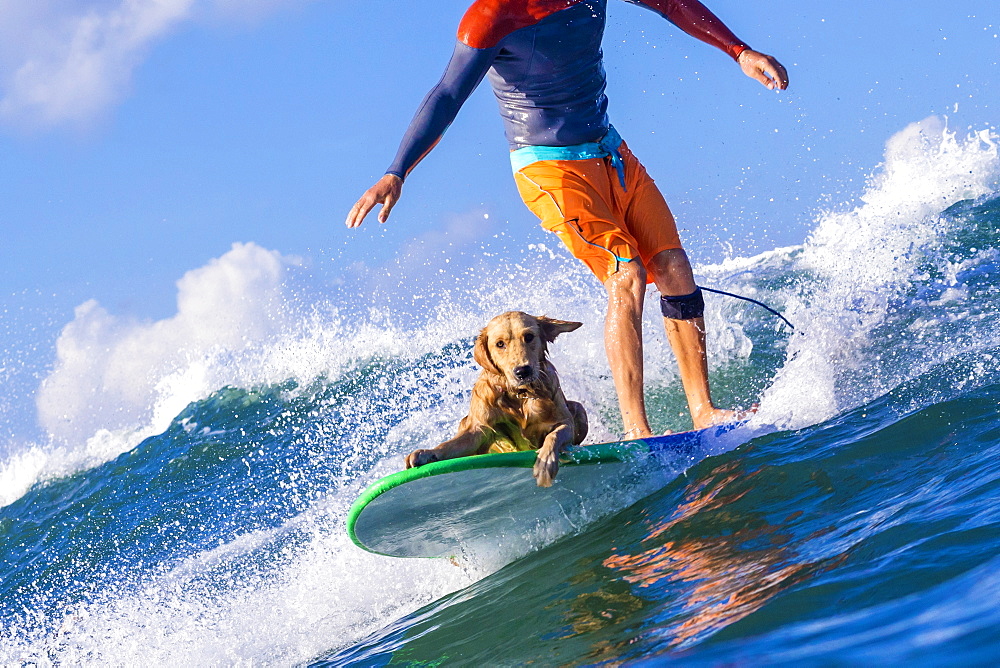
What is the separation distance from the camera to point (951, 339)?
17.7 feet

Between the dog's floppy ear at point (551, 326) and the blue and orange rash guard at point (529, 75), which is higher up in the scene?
the blue and orange rash guard at point (529, 75)

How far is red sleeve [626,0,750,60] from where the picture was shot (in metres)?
5.09

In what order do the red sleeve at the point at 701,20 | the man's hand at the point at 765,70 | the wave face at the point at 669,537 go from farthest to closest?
the red sleeve at the point at 701,20
the man's hand at the point at 765,70
the wave face at the point at 669,537

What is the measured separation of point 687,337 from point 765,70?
151 cm

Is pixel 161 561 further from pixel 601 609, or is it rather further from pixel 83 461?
pixel 83 461

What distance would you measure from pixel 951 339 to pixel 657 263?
2.01m

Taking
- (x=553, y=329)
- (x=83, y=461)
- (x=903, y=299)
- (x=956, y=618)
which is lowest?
(x=956, y=618)

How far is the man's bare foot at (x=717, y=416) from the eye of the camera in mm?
4645

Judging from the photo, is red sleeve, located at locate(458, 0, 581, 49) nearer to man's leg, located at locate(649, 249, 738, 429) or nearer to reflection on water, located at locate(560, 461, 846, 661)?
man's leg, located at locate(649, 249, 738, 429)

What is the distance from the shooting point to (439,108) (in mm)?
Answer: 4273

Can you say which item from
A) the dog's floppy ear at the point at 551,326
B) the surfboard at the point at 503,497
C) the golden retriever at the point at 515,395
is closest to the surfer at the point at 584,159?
the surfboard at the point at 503,497

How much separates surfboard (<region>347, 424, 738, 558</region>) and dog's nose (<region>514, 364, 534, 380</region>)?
34cm

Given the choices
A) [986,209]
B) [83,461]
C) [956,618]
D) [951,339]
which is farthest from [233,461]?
[986,209]

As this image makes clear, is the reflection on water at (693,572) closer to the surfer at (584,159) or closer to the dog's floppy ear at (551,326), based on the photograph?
the surfer at (584,159)
